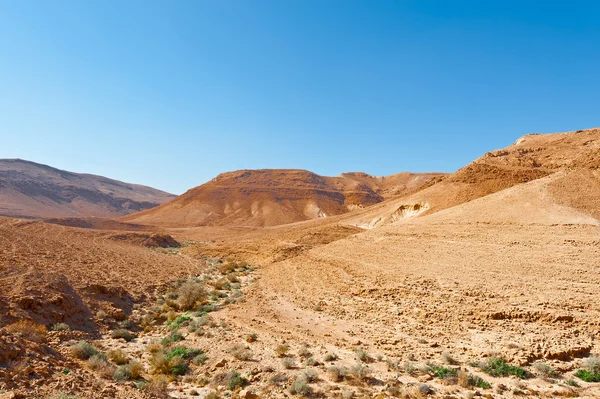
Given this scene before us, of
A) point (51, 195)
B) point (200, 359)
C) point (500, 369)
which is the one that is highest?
point (51, 195)

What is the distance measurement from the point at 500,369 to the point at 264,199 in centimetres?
7366

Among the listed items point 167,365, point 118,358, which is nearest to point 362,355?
point 167,365

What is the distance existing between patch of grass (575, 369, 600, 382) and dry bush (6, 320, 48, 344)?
11.7 meters

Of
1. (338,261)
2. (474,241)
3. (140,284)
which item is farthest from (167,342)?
(474,241)

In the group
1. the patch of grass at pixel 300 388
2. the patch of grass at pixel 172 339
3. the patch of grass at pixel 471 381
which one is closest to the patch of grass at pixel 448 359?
the patch of grass at pixel 471 381

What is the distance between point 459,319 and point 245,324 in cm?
662

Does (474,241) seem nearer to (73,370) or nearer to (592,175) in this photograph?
(592,175)

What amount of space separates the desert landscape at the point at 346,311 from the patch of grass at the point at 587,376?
0.02 metres

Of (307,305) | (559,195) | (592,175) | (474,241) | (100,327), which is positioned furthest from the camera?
(592,175)

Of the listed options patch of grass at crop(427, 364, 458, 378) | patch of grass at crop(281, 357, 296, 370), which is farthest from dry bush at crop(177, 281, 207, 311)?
patch of grass at crop(427, 364, 458, 378)

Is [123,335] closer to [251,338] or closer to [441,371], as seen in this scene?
[251,338]

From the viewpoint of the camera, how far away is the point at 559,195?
62.8ft

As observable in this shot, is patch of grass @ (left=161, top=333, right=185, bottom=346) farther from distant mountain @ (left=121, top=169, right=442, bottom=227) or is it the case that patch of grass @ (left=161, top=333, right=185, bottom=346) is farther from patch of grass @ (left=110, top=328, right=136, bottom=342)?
distant mountain @ (left=121, top=169, right=442, bottom=227)

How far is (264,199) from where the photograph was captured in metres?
80.3
